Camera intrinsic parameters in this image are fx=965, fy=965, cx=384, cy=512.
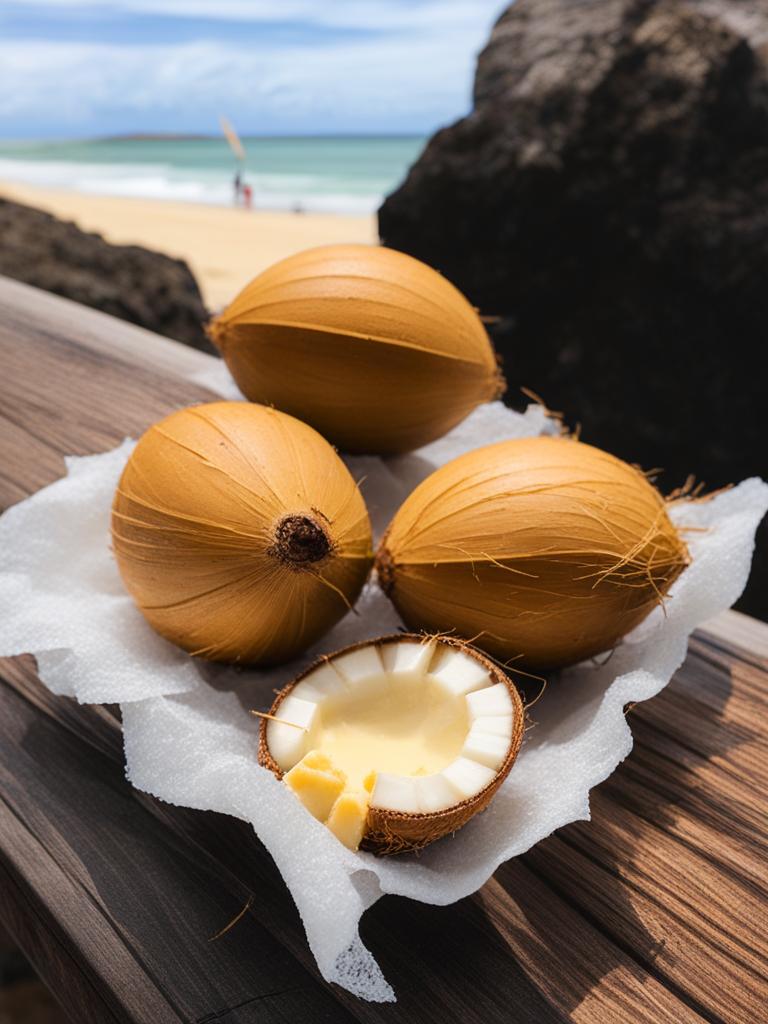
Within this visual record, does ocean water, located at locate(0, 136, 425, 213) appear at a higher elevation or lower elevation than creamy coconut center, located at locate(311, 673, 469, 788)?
lower

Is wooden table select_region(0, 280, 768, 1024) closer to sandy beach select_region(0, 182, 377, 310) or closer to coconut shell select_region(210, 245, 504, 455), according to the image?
coconut shell select_region(210, 245, 504, 455)

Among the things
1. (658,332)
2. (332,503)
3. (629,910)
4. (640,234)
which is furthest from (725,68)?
(629,910)

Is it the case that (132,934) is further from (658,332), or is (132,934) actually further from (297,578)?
(658,332)

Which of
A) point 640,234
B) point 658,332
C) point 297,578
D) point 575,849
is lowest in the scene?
point 658,332

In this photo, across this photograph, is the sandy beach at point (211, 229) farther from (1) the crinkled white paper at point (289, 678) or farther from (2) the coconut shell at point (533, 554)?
(2) the coconut shell at point (533, 554)

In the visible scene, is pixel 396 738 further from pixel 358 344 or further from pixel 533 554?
pixel 358 344

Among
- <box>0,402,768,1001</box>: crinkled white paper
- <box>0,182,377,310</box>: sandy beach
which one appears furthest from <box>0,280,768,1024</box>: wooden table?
<box>0,182,377,310</box>: sandy beach

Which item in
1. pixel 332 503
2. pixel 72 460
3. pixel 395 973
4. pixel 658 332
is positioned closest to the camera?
pixel 395 973
